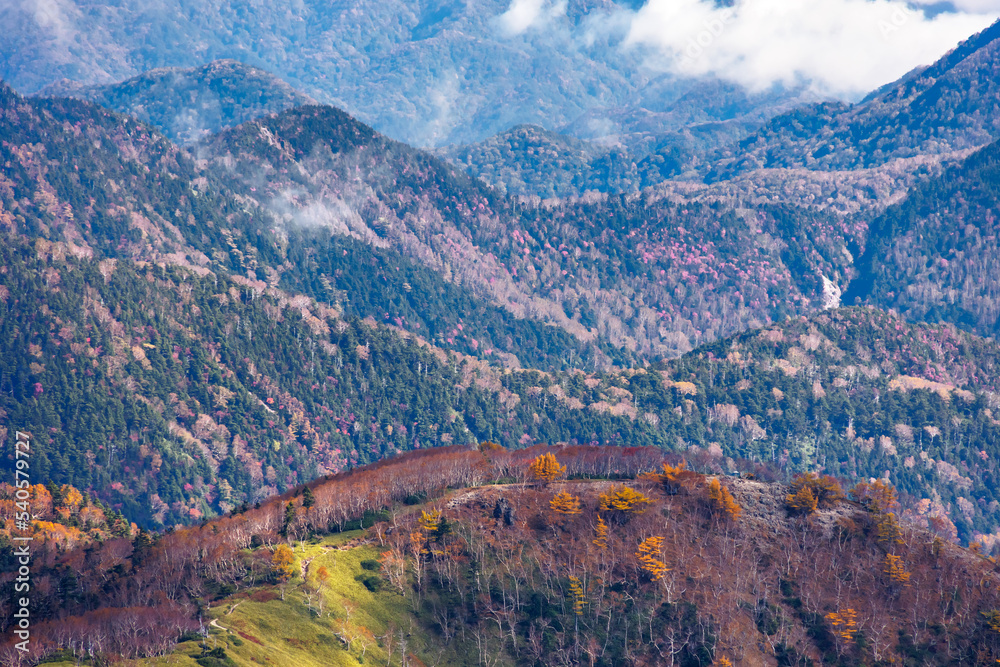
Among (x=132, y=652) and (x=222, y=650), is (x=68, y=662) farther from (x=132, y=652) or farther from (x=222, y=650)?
(x=222, y=650)

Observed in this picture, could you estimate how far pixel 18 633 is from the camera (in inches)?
7820

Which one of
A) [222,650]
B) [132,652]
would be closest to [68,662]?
[132,652]

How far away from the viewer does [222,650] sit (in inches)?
7835

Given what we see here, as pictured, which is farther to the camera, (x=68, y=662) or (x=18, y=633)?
(x=18, y=633)

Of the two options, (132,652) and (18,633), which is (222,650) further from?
(18,633)

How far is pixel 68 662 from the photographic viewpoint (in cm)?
18462

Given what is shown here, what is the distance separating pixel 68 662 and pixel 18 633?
1989cm

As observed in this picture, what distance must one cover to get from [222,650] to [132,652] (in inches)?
594

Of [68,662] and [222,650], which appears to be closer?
[68,662]

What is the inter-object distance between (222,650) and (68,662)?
26.0m

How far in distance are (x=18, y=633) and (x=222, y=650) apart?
3581cm

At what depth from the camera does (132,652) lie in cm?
19388

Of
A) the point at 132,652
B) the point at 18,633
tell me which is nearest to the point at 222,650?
the point at 132,652

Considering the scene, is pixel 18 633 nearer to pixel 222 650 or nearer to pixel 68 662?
pixel 68 662
